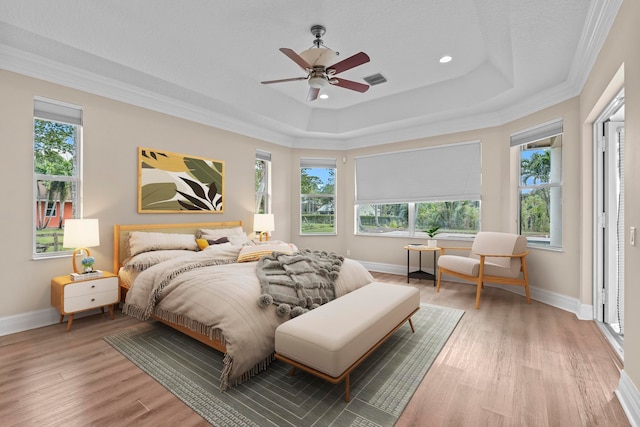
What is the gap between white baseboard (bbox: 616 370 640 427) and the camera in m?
1.71

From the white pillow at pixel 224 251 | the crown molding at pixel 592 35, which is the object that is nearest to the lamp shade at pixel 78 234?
the white pillow at pixel 224 251

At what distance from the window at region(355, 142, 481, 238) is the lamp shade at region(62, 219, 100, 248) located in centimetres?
453

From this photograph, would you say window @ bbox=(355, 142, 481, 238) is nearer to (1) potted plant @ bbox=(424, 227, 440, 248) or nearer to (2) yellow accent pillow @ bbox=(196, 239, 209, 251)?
(1) potted plant @ bbox=(424, 227, 440, 248)

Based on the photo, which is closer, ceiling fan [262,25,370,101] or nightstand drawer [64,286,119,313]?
ceiling fan [262,25,370,101]

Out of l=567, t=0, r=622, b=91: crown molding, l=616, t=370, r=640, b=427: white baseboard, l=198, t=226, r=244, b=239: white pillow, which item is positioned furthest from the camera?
l=198, t=226, r=244, b=239: white pillow

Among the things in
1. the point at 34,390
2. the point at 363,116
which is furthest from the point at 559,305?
the point at 34,390

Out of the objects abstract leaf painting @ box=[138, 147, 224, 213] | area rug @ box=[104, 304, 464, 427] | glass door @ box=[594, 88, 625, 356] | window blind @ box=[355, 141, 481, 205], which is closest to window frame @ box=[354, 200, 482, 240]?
window blind @ box=[355, 141, 481, 205]

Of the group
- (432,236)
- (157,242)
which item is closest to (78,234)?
(157,242)

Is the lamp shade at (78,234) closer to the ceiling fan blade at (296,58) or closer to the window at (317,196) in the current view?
the ceiling fan blade at (296,58)

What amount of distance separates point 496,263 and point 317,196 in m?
3.55

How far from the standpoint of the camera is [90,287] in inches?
123

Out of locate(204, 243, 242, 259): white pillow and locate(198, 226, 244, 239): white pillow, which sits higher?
locate(198, 226, 244, 239): white pillow

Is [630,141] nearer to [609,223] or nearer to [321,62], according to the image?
[609,223]

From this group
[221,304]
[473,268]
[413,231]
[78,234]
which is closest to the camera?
[221,304]
